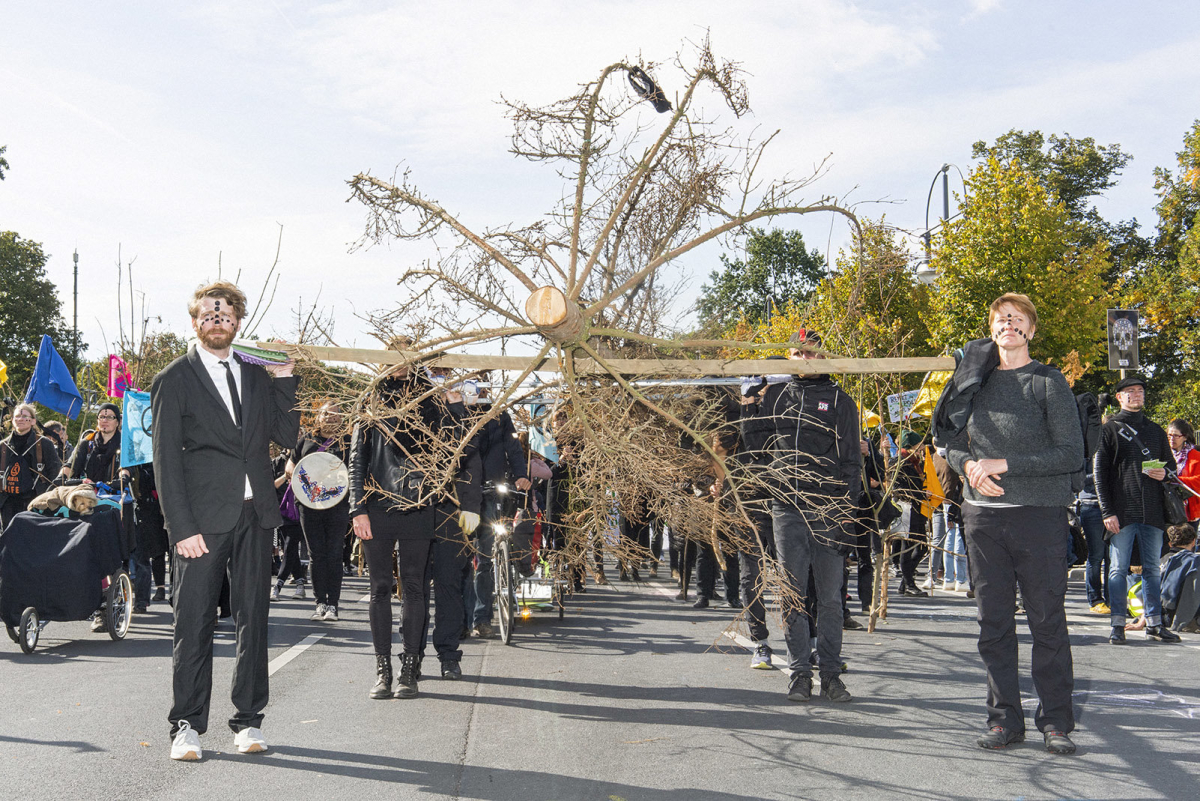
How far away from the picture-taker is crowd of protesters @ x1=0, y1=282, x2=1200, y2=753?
17.3ft

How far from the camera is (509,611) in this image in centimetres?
887

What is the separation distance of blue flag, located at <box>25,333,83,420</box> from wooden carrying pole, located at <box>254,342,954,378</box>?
450 inches

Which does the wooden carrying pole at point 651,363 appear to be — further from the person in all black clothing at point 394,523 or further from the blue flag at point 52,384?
the blue flag at point 52,384

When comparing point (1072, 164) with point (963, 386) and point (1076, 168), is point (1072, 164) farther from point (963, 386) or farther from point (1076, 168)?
point (963, 386)

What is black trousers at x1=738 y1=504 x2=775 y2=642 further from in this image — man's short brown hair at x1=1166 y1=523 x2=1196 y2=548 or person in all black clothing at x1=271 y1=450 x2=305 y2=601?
person in all black clothing at x1=271 y1=450 x2=305 y2=601

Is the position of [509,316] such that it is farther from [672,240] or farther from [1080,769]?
[1080,769]

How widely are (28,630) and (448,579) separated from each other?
12.1 feet

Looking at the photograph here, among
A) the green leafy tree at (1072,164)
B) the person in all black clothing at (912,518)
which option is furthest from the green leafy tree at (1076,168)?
the person in all black clothing at (912,518)

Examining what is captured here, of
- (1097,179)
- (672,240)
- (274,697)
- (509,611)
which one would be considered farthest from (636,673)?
(1097,179)

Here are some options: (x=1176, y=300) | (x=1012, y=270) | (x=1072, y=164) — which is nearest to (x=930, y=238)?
(x=1012, y=270)

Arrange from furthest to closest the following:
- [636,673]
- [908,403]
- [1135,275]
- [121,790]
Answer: [1135,275] → [908,403] → [636,673] → [121,790]

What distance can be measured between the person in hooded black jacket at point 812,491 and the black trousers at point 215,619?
2914 mm

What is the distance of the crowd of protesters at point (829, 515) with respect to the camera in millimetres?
5270

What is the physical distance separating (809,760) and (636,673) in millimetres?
2582
